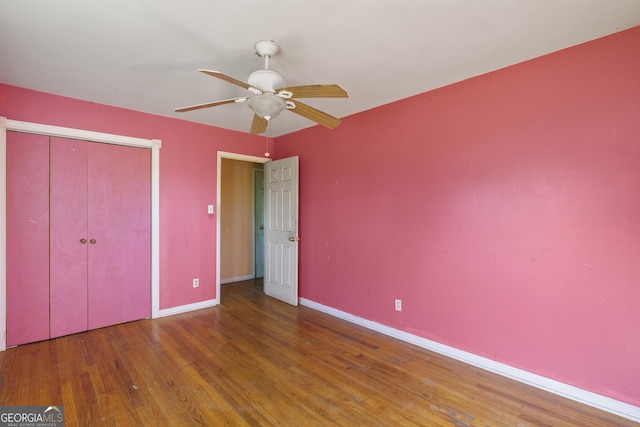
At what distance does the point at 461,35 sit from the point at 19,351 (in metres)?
4.54

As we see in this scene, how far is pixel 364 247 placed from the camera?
3.47 m

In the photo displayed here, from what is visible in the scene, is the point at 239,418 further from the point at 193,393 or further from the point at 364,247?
the point at 364,247

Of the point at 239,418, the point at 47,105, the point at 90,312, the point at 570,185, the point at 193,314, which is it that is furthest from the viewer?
the point at 193,314

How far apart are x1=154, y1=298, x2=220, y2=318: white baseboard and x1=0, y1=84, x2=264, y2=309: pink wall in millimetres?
51

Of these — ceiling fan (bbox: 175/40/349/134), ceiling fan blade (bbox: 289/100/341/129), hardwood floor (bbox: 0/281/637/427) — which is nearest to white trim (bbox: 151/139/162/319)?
hardwood floor (bbox: 0/281/637/427)

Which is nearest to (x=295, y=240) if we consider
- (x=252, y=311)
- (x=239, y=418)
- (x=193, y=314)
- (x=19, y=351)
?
(x=252, y=311)

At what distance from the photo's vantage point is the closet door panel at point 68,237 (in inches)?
119

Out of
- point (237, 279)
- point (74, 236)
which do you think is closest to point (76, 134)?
point (74, 236)

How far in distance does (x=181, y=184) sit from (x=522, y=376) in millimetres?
4076

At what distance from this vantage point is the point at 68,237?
3.11m

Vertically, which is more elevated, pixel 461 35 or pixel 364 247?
pixel 461 35

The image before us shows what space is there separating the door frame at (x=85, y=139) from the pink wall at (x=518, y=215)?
2412mm

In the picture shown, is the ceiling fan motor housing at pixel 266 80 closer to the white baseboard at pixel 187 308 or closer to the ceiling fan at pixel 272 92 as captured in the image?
the ceiling fan at pixel 272 92

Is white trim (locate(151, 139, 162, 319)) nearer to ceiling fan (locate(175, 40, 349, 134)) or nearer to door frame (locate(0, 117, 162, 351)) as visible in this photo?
door frame (locate(0, 117, 162, 351))
